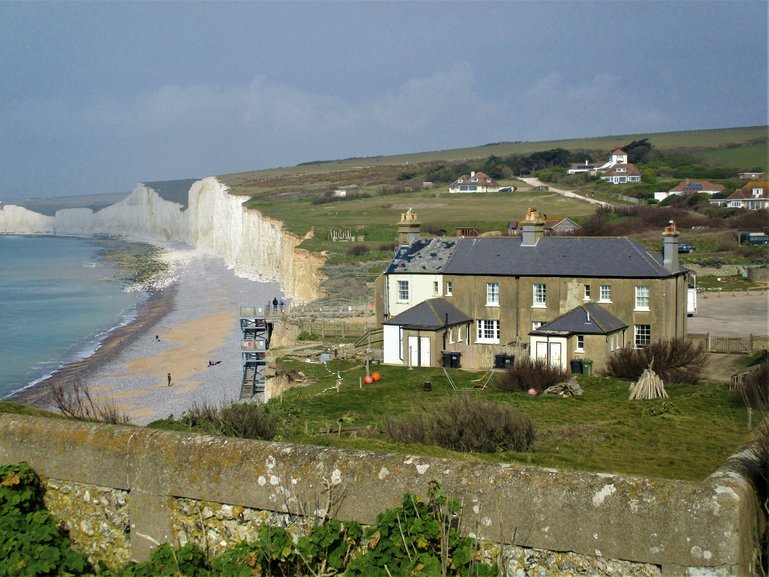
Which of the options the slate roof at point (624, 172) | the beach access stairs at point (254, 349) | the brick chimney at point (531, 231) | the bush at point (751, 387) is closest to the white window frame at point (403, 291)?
the brick chimney at point (531, 231)

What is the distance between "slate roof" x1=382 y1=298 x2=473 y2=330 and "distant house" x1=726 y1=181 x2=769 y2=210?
72.2m

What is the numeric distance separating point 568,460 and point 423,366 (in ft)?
70.7

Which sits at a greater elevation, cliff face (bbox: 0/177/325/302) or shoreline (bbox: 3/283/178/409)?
cliff face (bbox: 0/177/325/302)

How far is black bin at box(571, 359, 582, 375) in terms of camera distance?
32.5 metres

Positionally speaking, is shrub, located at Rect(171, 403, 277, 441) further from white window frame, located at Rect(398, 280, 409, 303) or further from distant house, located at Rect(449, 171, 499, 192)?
distant house, located at Rect(449, 171, 499, 192)

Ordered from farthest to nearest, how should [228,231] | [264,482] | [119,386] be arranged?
[228,231], [119,386], [264,482]

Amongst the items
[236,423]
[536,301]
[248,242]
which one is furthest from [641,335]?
[248,242]

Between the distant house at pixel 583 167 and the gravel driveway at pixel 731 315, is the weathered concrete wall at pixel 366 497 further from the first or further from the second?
the distant house at pixel 583 167

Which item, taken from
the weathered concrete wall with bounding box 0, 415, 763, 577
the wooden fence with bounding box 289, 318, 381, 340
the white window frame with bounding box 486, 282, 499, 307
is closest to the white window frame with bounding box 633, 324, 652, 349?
the white window frame with bounding box 486, 282, 499, 307

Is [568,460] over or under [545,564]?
under

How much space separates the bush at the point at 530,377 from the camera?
28.7 meters

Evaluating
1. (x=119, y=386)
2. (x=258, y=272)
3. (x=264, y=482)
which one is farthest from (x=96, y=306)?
(x=264, y=482)

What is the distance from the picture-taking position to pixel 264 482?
6957 mm

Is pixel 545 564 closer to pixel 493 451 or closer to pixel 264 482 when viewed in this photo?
pixel 264 482
